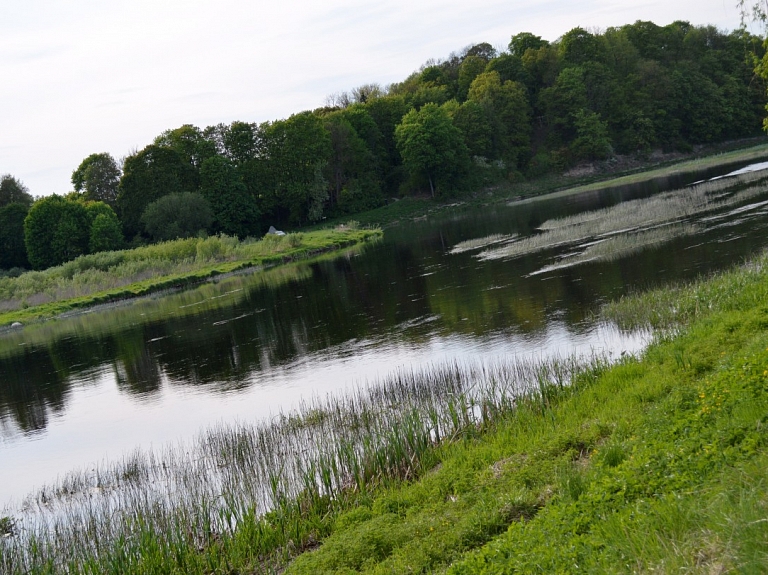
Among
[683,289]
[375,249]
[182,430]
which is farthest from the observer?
[375,249]

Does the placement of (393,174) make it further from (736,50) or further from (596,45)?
(736,50)

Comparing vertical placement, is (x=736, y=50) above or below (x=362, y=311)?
above

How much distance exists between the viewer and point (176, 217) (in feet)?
298

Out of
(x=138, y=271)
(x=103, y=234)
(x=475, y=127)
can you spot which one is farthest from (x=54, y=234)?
(x=475, y=127)

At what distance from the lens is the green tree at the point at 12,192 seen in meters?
109

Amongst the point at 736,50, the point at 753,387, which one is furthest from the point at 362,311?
the point at 736,50

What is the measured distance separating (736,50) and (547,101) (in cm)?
3740

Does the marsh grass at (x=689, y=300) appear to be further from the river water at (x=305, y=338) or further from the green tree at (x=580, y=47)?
the green tree at (x=580, y=47)

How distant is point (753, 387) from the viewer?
879 cm

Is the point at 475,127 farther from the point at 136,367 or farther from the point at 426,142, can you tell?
the point at 136,367

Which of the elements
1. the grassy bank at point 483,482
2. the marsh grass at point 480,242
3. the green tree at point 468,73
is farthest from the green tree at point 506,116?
the grassy bank at point 483,482

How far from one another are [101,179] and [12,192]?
544 inches

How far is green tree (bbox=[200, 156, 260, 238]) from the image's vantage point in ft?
324

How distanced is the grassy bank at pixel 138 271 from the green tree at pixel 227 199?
16164 mm
